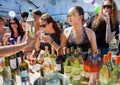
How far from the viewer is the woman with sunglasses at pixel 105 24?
2117mm

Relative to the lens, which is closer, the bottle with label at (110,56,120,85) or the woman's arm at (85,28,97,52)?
the bottle with label at (110,56,120,85)

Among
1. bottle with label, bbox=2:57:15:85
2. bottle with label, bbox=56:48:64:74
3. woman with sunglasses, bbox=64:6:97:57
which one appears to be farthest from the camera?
woman with sunglasses, bbox=64:6:97:57

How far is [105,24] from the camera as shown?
2.17m

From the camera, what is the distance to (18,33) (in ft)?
9.00

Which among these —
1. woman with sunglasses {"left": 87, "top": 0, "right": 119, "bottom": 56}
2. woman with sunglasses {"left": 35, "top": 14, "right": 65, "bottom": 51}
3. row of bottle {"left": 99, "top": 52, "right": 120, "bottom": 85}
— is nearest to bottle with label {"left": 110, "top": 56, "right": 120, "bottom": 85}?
row of bottle {"left": 99, "top": 52, "right": 120, "bottom": 85}

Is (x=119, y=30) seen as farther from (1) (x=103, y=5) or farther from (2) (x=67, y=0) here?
(2) (x=67, y=0)

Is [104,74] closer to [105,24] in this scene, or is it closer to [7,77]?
[7,77]

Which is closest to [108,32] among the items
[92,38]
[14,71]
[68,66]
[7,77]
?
[92,38]

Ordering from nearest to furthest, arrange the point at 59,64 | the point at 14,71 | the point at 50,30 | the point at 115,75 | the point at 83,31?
the point at 115,75
the point at 59,64
the point at 14,71
the point at 83,31
the point at 50,30

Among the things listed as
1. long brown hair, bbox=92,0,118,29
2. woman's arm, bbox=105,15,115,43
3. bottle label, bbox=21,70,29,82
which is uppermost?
long brown hair, bbox=92,0,118,29

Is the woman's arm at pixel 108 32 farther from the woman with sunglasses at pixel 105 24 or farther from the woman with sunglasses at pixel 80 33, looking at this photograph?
the woman with sunglasses at pixel 80 33

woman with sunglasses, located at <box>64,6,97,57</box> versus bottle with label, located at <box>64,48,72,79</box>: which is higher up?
woman with sunglasses, located at <box>64,6,97,57</box>

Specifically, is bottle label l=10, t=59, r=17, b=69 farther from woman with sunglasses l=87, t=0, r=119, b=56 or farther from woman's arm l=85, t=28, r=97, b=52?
woman with sunglasses l=87, t=0, r=119, b=56

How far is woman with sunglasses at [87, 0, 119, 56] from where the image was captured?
6.95 ft
